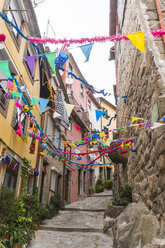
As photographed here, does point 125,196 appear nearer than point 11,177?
Yes

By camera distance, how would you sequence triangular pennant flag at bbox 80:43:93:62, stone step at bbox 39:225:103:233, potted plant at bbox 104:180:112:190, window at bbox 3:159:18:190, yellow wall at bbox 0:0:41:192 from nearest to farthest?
triangular pennant flag at bbox 80:43:93:62 → yellow wall at bbox 0:0:41:192 → window at bbox 3:159:18:190 → stone step at bbox 39:225:103:233 → potted plant at bbox 104:180:112:190

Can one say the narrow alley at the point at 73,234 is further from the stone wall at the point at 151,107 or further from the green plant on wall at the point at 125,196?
the stone wall at the point at 151,107

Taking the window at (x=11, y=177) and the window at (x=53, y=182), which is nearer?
the window at (x=11, y=177)

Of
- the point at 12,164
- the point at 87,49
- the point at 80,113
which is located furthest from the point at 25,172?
the point at 80,113

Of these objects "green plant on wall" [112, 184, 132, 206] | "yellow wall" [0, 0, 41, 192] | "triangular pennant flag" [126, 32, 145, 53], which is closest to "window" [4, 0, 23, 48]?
"yellow wall" [0, 0, 41, 192]

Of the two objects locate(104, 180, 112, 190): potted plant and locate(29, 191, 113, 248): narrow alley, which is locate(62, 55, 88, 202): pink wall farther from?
locate(29, 191, 113, 248): narrow alley

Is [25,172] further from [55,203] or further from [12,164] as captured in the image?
[55,203]

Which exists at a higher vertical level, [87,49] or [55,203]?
[87,49]

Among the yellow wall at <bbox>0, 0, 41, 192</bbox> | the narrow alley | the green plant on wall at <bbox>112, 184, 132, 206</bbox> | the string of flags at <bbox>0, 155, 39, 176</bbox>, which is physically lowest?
the narrow alley

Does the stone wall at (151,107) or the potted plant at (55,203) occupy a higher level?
the stone wall at (151,107)

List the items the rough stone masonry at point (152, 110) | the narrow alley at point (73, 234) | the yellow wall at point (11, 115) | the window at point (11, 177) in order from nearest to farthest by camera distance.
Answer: the rough stone masonry at point (152, 110) < the narrow alley at point (73, 234) < the yellow wall at point (11, 115) < the window at point (11, 177)

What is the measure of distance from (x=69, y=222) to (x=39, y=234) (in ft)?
6.80

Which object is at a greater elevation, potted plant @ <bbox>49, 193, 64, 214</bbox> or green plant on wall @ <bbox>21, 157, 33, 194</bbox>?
green plant on wall @ <bbox>21, 157, 33, 194</bbox>

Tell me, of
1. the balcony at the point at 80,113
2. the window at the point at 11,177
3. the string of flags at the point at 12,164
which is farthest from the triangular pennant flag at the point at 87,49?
the balcony at the point at 80,113
